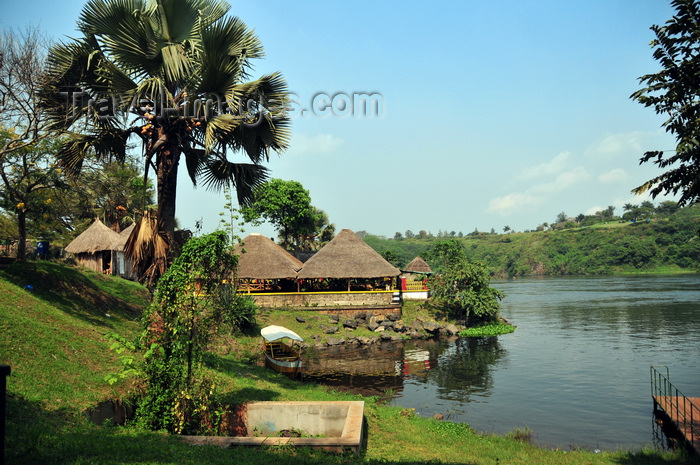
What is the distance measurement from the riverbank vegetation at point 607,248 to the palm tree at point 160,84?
68.8 metres

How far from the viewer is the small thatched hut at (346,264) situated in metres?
32.8

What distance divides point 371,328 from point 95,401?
→ 21722mm

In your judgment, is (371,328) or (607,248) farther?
(607,248)

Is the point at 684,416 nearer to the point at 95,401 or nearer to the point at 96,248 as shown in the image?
the point at 95,401

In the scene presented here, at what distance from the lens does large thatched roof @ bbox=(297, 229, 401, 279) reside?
32.8 meters

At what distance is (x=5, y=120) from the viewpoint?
17359 millimetres

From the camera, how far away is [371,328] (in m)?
30.3

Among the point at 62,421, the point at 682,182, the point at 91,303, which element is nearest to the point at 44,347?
the point at 62,421

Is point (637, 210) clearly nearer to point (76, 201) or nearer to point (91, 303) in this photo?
point (76, 201)

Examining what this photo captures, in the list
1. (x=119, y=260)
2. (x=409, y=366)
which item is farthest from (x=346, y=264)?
(x=119, y=260)

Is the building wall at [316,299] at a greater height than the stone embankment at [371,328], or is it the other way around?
the building wall at [316,299]

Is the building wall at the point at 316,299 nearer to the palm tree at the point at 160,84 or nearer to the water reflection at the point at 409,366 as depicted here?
the water reflection at the point at 409,366

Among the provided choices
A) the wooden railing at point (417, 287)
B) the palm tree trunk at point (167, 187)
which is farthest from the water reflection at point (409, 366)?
the palm tree trunk at point (167, 187)

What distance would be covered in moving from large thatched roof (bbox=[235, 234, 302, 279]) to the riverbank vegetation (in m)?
48.3
